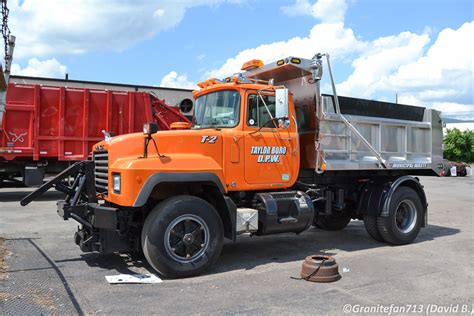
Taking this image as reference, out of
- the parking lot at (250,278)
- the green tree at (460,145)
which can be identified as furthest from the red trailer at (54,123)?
the green tree at (460,145)

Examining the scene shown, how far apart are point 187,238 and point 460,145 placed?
138 ft

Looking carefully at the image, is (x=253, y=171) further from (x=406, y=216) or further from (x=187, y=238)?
(x=406, y=216)

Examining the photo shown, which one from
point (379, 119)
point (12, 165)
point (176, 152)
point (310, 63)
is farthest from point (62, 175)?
point (12, 165)

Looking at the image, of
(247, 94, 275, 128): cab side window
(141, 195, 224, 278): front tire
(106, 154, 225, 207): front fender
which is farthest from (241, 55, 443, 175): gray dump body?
(141, 195, 224, 278): front tire

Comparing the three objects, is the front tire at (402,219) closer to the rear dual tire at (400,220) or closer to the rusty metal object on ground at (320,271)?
the rear dual tire at (400,220)

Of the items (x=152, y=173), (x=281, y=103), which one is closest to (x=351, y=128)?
(x=281, y=103)

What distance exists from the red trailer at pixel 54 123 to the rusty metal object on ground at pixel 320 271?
9948 mm

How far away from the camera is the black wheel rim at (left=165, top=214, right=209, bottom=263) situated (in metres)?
5.91

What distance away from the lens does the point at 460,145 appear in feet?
138

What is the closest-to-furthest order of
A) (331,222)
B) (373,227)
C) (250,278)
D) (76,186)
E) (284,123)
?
(250,278) < (76,186) < (284,123) < (373,227) < (331,222)

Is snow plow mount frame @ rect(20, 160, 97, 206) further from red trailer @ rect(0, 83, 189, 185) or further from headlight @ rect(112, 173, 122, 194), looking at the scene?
red trailer @ rect(0, 83, 189, 185)

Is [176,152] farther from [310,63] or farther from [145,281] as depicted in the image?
[310,63]

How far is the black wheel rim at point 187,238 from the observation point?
19.4ft

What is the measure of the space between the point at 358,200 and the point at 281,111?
3.24m
